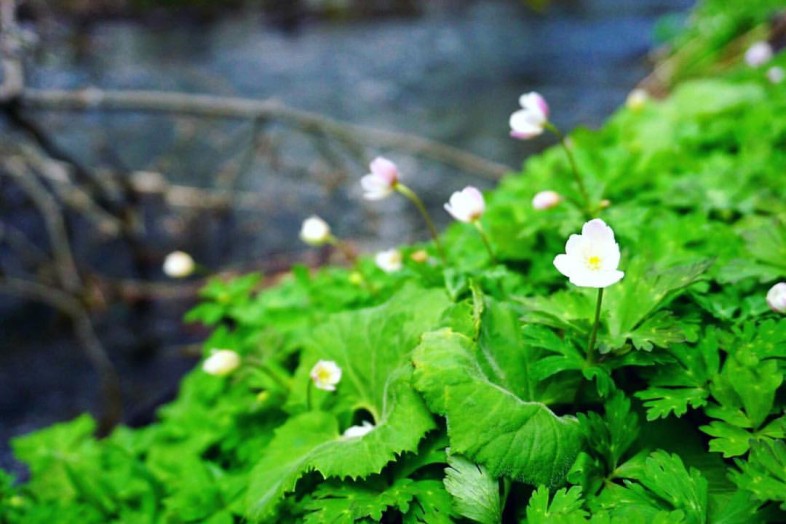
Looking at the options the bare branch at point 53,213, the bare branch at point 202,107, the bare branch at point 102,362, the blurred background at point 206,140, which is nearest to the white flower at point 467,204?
the blurred background at point 206,140

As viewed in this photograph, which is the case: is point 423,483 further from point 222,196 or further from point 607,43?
point 607,43

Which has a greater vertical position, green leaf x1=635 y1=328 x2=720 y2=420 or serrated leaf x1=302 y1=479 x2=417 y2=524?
green leaf x1=635 y1=328 x2=720 y2=420

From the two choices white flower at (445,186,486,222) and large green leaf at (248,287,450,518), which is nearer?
large green leaf at (248,287,450,518)

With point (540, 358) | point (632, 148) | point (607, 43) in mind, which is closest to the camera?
point (540, 358)

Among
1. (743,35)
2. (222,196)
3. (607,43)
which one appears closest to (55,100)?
(222,196)

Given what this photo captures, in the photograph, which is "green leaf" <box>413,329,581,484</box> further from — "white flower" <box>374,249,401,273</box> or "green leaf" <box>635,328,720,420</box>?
"white flower" <box>374,249,401,273</box>

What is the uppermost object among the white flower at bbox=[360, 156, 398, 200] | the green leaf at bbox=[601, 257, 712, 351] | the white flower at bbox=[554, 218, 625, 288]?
the white flower at bbox=[360, 156, 398, 200]

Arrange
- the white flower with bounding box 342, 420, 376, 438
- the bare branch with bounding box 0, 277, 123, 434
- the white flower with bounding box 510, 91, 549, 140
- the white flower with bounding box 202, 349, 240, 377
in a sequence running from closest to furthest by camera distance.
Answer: the white flower with bounding box 342, 420, 376, 438 < the white flower with bounding box 202, 349, 240, 377 < the white flower with bounding box 510, 91, 549, 140 < the bare branch with bounding box 0, 277, 123, 434

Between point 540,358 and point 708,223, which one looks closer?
point 540,358

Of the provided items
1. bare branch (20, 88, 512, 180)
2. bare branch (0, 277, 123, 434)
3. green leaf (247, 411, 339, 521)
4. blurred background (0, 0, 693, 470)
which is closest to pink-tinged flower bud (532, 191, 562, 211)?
green leaf (247, 411, 339, 521)
